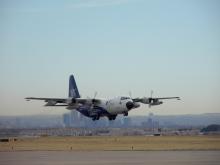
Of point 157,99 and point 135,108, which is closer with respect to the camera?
point 135,108

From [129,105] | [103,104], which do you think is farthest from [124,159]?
[103,104]

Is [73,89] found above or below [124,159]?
above

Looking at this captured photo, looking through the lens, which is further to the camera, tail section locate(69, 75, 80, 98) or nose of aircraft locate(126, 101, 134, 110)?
tail section locate(69, 75, 80, 98)

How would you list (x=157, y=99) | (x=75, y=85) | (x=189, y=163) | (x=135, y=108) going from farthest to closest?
(x=75, y=85), (x=157, y=99), (x=135, y=108), (x=189, y=163)

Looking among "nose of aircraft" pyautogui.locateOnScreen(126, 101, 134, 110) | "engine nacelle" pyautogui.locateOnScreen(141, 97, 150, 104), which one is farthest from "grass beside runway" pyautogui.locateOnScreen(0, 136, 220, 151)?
"engine nacelle" pyautogui.locateOnScreen(141, 97, 150, 104)

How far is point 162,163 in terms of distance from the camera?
1593 inches

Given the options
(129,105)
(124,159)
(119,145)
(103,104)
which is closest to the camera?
(124,159)

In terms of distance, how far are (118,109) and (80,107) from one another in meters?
10.2

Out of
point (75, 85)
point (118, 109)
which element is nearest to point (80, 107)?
point (118, 109)

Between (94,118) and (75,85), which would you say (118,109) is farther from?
(75,85)

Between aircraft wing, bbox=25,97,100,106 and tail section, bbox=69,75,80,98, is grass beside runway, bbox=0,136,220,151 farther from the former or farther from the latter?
tail section, bbox=69,75,80,98

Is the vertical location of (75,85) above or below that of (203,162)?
above

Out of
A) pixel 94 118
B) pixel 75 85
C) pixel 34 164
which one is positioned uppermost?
pixel 75 85

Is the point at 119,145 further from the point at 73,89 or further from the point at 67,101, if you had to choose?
the point at 73,89
